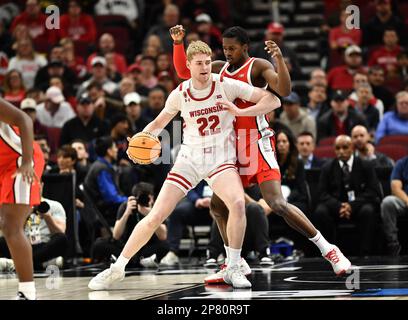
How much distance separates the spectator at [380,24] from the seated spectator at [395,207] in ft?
16.2

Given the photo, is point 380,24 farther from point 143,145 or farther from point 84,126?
point 143,145

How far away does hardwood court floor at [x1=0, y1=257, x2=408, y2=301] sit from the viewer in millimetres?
7160

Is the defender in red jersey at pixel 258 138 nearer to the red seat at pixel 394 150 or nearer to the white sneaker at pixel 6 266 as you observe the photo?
the white sneaker at pixel 6 266

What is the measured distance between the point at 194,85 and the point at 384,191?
204 inches

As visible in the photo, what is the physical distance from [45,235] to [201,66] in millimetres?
4183

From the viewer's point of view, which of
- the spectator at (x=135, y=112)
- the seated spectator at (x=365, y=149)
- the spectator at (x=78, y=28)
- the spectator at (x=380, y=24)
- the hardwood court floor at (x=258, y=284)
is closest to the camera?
the hardwood court floor at (x=258, y=284)

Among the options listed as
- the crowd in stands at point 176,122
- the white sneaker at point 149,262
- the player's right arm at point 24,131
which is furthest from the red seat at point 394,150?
the player's right arm at point 24,131

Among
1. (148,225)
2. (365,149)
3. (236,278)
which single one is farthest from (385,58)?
(148,225)

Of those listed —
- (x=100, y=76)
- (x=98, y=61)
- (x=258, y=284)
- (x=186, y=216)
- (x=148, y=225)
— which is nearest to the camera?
(x=148, y=225)

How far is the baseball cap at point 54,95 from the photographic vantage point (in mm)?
14766

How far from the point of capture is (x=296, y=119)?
1394cm

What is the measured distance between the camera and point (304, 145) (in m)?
12.8
